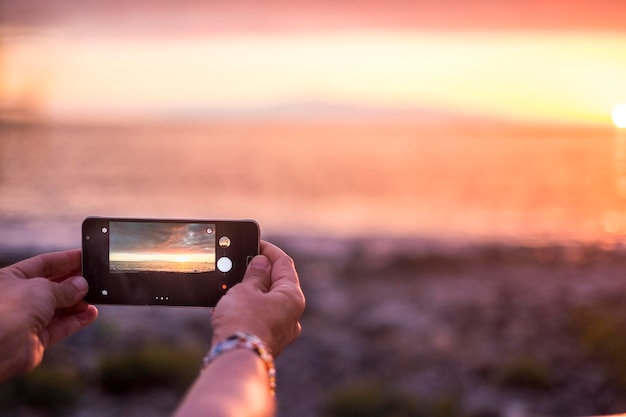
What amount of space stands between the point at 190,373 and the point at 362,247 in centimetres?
558

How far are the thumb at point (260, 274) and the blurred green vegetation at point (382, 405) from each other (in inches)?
108

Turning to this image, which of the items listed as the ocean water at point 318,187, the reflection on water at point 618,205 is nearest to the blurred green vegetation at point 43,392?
the ocean water at point 318,187

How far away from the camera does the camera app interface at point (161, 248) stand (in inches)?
37.0

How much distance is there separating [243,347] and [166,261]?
348mm

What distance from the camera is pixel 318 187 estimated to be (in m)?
17.5

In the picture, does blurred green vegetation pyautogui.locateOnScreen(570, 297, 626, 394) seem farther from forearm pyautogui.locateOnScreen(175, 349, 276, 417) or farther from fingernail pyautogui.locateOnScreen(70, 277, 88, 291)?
forearm pyautogui.locateOnScreen(175, 349, 276, 417)

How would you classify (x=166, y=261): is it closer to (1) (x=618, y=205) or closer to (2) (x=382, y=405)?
(2) (x=382, y=405)

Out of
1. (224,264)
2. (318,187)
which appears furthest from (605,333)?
(318,187)

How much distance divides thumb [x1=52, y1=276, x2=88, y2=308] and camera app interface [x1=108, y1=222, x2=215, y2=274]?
0.04 m

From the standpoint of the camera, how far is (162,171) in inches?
789

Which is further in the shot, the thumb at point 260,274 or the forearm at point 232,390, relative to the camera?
the thumb at point 260,274

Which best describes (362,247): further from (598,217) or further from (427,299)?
(598,217)

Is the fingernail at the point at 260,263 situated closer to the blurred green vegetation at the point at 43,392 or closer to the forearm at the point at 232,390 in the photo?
the forearm at the point at 232,390

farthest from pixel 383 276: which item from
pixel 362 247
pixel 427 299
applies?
pixel 362 247
